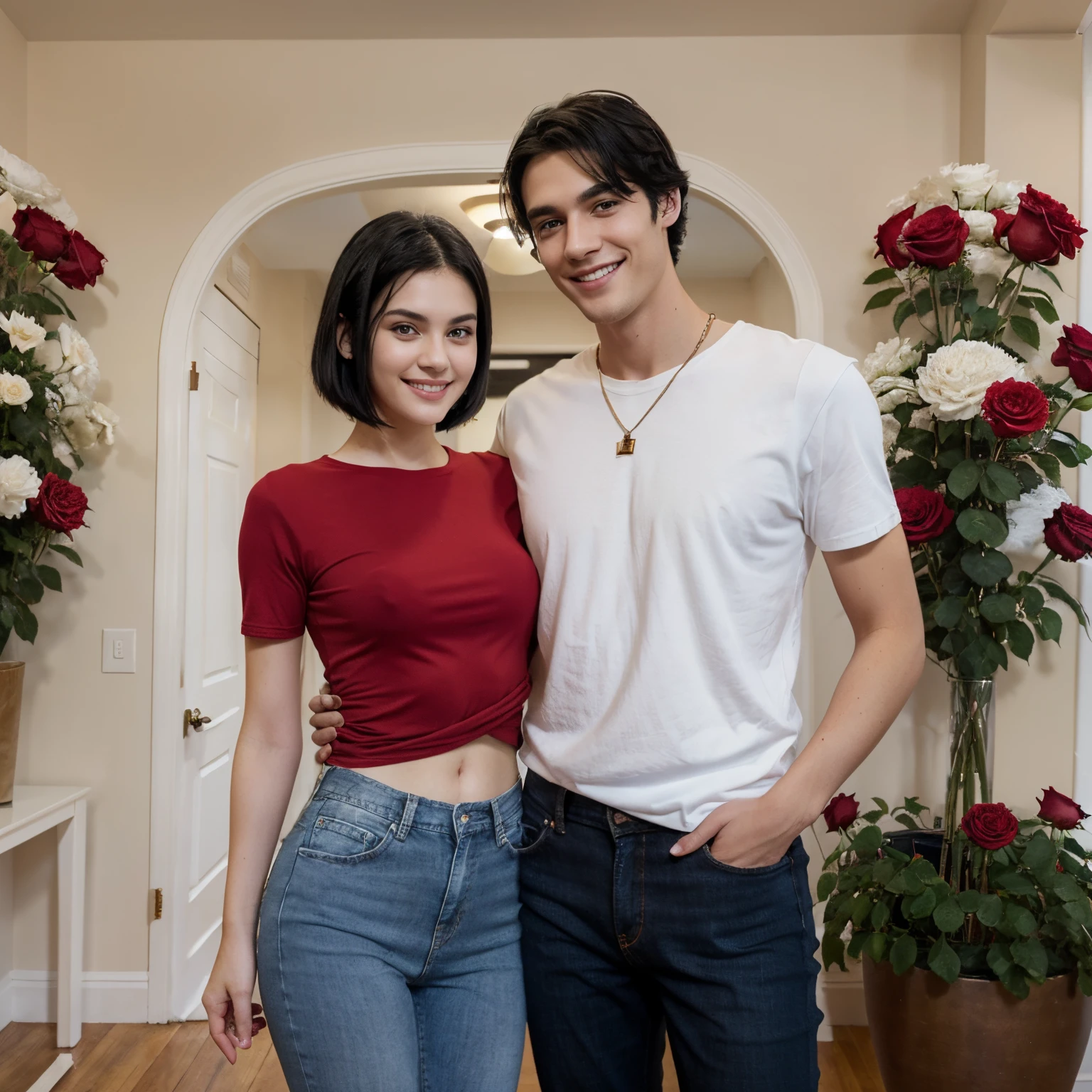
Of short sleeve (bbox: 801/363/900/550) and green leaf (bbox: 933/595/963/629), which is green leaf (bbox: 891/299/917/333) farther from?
short sleeve (bbox: 801/363/900/550)

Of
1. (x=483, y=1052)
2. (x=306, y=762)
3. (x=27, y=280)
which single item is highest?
(x=27, y=280)

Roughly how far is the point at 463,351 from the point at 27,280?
6.16 feet

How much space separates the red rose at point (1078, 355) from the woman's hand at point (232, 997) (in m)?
2.08

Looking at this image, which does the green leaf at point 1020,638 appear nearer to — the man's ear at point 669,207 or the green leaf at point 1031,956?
the green leaf at point 1031,956

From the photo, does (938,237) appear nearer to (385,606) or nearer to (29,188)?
(385,606)

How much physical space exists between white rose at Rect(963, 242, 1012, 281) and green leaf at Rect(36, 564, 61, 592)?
240cm

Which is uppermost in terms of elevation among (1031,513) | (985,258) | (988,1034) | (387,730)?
(985,258)

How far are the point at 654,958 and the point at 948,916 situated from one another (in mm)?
1202

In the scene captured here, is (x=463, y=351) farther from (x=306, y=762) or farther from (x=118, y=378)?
(x=306, y=762)

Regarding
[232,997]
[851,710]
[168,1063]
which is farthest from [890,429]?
[168,1063]

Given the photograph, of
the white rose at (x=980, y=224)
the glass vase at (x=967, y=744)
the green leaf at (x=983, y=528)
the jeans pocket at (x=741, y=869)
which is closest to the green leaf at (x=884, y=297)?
the white rose at (x=980, y=224)

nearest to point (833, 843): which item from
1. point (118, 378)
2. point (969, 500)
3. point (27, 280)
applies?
point (969, 500)

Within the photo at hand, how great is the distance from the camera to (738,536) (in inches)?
44.8

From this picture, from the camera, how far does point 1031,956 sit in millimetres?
1970
